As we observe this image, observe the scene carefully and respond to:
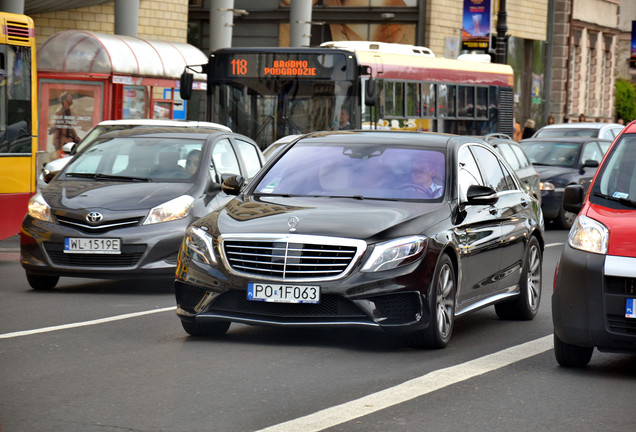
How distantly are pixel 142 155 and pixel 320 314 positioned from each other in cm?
537

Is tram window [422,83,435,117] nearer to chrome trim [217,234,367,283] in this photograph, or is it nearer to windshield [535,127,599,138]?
windshield [535,127,599,138]

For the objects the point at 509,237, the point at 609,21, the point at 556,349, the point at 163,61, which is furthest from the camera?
the point at 609,21

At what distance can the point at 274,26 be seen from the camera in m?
48.8

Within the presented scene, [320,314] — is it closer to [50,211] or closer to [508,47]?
[50,211]

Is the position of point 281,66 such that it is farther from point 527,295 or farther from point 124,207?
point 527,295

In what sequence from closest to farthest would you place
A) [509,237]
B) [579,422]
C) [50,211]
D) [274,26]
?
[579,422], [509,237], [50,211], [274,26]

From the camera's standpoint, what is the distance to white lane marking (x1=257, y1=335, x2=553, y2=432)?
21.3 feet

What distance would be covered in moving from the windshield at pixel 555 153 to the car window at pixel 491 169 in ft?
44.4

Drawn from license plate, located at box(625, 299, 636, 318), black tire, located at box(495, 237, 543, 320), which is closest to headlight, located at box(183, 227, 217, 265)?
license plate, located at box(625, 299, 636, 318)

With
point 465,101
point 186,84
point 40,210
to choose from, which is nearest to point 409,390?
point 40,210

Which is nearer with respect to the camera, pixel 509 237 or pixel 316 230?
pixel 316 230

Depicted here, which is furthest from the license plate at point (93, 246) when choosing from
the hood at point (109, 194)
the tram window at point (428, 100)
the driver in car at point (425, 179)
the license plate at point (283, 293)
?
the tram window at point (428, 100)

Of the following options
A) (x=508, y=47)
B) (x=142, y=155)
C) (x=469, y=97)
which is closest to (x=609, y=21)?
(x=508, y=47)

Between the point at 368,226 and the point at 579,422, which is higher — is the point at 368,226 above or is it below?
above
